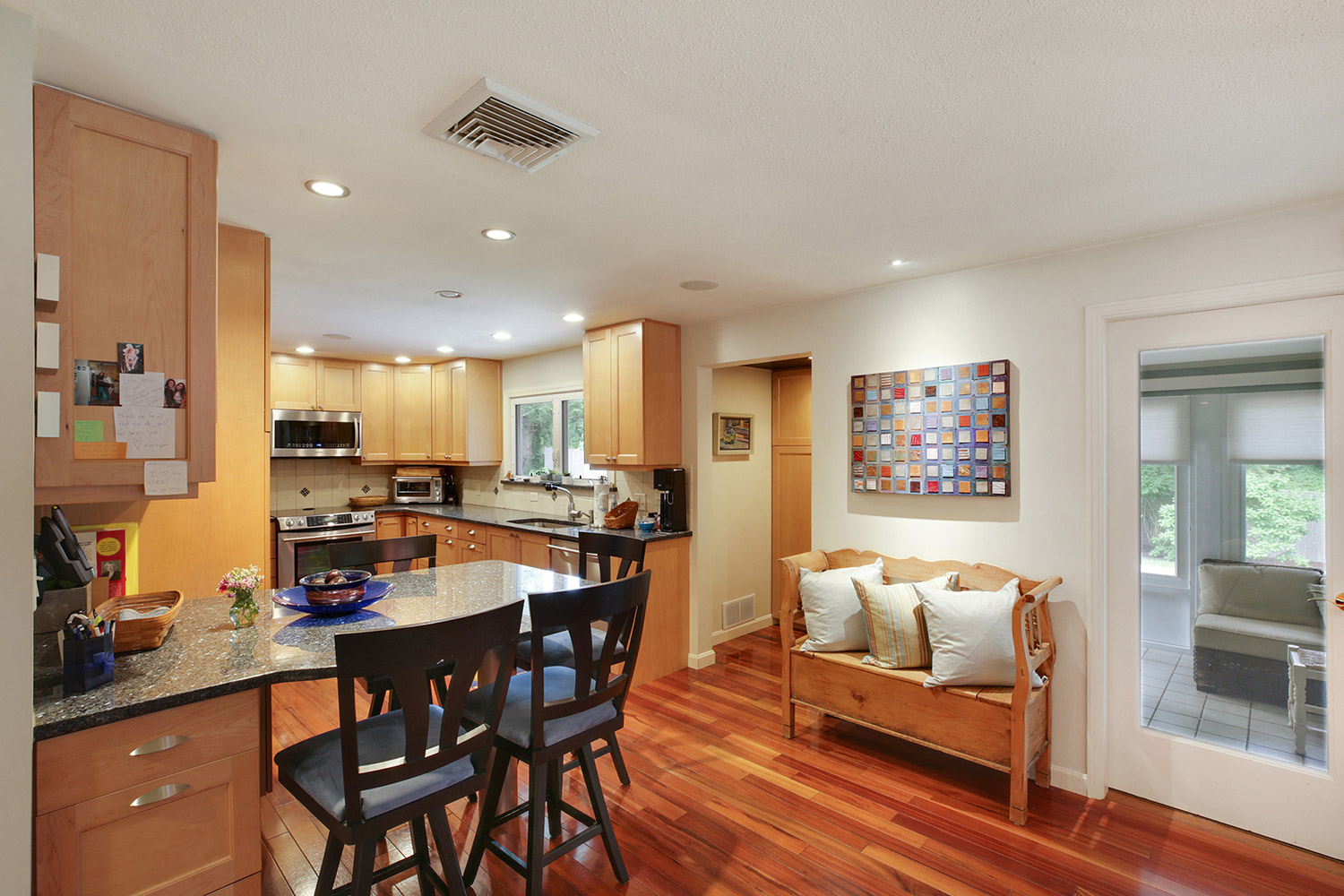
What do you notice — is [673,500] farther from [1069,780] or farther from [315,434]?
[315,434]

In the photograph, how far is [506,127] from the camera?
175cm

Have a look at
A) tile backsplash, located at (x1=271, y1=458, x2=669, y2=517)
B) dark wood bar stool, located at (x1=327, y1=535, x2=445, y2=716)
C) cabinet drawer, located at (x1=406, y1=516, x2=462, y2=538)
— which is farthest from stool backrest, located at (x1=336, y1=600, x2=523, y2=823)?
cabinet drawer, located at (x1=406, y1=516, x2=462, y2=538)

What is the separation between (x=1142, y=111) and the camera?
1.71m

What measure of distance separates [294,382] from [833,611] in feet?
17.5

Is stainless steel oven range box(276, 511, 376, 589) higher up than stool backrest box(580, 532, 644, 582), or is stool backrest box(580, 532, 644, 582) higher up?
stool backrest box(580, 532, 644, 582)

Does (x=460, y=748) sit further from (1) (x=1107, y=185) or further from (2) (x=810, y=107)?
(1) (x=1107, y=185)

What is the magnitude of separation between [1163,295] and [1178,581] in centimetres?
122

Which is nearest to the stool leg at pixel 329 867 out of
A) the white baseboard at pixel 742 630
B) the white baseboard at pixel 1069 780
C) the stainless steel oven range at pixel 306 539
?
the white baseboard at pixel 1069 780

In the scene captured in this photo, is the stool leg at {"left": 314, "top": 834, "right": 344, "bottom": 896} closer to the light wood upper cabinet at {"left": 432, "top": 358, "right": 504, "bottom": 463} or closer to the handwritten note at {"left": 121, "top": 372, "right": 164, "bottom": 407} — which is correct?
the handwritten note at {"left": 121, "top": 372, "right": 164, "bottom": 407}

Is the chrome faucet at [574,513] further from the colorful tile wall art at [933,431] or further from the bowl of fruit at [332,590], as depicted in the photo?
the bowl of fruit at [332,590]

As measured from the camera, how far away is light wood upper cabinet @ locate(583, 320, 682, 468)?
4309mm

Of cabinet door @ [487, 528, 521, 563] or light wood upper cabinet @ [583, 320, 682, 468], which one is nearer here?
light wood upper cabinet @ [583, 320, 682, 468]

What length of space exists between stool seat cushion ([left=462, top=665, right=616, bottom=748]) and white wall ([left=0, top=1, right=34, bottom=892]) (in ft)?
3.16

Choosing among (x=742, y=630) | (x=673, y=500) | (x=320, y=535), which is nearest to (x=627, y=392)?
(x=673, y=500)
